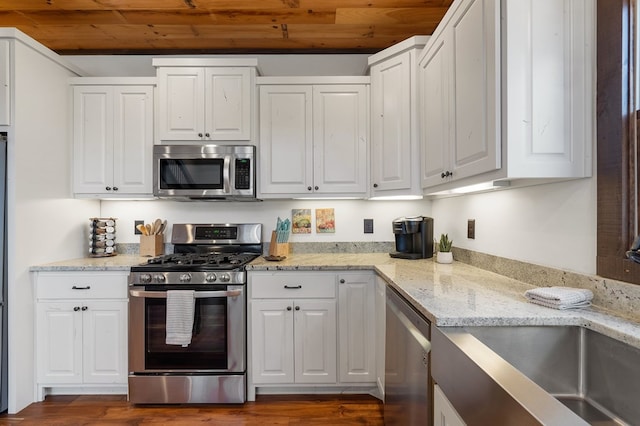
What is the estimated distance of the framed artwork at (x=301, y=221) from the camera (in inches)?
105

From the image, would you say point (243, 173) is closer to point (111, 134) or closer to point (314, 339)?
point (111, 134)

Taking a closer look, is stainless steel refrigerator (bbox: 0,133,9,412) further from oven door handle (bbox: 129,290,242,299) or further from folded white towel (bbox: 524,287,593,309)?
folded white towel (bbox: 524,287,593,309)

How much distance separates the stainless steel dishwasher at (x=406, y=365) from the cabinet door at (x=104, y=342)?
1709 mm

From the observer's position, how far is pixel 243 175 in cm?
233

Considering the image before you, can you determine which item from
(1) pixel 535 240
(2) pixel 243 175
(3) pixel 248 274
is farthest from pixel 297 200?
(1) pixel 535 240

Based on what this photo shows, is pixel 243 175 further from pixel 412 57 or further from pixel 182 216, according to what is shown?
pixel 412 57

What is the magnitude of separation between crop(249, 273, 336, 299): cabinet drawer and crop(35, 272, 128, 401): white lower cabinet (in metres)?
0.89

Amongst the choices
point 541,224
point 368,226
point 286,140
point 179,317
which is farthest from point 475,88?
point 179,317

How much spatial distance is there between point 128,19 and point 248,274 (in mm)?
1989

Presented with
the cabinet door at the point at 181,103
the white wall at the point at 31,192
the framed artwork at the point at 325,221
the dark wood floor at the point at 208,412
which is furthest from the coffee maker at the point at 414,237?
the white wall at the point at 31,192

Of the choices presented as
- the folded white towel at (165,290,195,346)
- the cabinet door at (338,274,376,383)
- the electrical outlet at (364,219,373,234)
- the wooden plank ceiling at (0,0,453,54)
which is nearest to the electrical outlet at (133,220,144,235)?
the folded white towel at (165,290,195,346)

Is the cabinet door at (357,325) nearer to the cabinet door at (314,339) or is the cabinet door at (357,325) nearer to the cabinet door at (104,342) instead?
the cabinet door at (314,339)

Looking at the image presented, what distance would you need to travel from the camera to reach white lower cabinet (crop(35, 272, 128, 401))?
6.88 feet

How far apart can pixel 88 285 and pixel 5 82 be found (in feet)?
4.47
